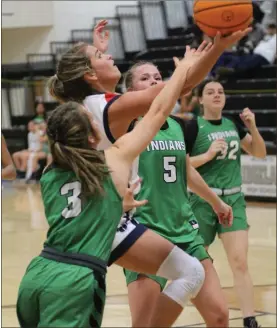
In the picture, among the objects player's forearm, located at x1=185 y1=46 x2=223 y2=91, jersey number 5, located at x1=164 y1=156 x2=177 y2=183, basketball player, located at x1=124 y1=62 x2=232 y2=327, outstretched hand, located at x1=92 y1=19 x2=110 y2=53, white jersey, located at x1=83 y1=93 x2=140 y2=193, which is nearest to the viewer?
player's forearm, located at x1=185 y1=46 x2=223 y2=91

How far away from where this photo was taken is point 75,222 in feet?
10.7

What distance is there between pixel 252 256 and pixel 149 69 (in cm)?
505

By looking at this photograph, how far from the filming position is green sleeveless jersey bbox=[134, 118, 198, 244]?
177 inches

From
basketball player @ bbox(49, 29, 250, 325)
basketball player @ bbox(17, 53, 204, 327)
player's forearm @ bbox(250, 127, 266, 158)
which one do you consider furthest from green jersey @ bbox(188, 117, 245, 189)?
basketball player @ bbox(17, 53, 204, 327)

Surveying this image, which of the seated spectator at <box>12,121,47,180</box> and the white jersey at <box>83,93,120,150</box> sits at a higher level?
the white jersey at <box>83,93,120,150</box>

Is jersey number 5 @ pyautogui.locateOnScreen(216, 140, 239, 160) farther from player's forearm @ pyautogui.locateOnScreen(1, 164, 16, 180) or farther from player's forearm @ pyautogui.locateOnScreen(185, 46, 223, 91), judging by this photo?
player's forearm @ pyautogui.locateOnScreen(185, 46, 223, 91)

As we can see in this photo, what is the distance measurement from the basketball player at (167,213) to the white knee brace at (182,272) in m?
0.51

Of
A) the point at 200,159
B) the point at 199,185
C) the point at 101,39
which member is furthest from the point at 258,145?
the point at 101,39

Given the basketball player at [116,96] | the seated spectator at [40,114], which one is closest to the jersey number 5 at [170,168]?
the basketball player at [116,96]

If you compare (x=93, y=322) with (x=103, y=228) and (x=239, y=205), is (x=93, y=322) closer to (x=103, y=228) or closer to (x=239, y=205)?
(x=103, y=228)

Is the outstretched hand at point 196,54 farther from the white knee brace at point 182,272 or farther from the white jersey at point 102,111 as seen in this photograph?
the white knee brace at point 182,272

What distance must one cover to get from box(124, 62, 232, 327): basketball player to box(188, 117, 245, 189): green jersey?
156 centimetres

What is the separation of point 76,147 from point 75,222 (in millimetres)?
291

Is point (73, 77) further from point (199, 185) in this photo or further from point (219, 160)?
point (219, 160)
